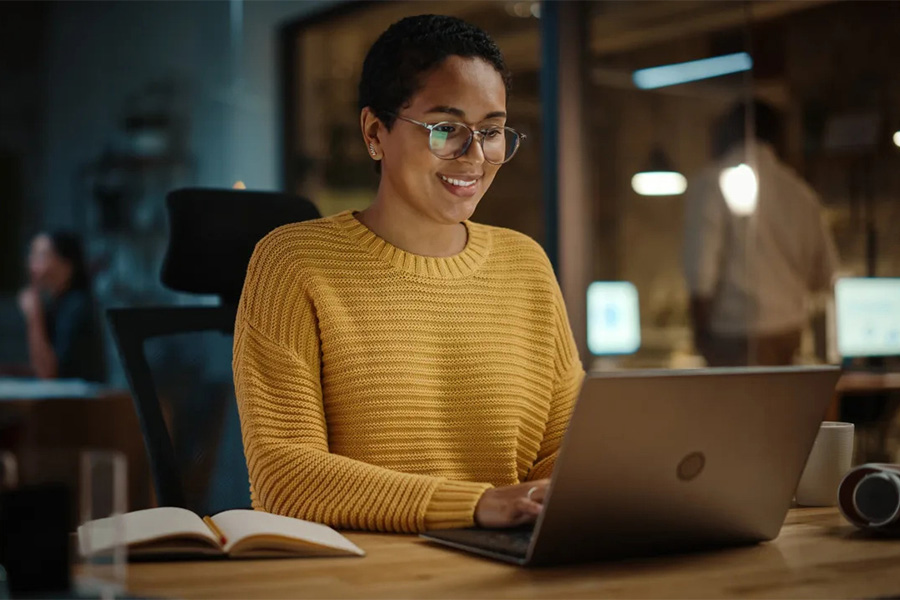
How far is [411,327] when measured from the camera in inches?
66.0

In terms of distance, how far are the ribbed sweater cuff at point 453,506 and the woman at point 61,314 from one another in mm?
3643

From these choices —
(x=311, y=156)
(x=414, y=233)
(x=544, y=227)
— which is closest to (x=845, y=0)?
(x=544, y=227)

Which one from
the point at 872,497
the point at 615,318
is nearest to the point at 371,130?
the point at 872,497

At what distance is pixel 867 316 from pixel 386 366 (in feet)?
12.0

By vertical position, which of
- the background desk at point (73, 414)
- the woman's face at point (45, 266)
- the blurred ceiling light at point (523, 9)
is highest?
the blurred ceiling light at point (523, 9)

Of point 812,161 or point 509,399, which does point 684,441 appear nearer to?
point 509,399

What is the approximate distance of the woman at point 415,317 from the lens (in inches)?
61.8

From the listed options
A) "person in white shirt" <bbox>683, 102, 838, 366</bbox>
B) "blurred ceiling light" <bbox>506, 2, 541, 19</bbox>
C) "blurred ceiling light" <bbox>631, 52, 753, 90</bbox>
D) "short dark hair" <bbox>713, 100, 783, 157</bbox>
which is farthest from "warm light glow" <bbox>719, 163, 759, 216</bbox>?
"blurred ceiling light" <bbox>506, 2, 541, 19</bbox>

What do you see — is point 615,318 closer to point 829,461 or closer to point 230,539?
point 829,461

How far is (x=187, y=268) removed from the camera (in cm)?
192

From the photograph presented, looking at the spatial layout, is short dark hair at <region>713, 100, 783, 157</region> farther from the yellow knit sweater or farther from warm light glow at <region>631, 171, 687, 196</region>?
the yellow knit sweater

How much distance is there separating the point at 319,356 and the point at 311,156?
3839 millimetres

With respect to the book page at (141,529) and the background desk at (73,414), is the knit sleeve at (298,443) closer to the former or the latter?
the book page at (141,529)

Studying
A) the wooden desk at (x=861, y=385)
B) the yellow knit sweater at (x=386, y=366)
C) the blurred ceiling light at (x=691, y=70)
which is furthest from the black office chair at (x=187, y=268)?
the blurred ceiling light at (x=691, y=70)
